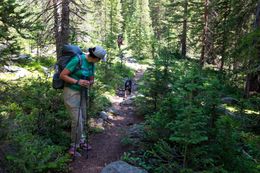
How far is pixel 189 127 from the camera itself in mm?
4699

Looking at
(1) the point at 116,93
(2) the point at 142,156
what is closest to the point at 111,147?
(2) the point at 142,156

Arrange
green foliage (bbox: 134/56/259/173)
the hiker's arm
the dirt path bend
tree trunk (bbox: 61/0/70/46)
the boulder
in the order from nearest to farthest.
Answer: green foliage (bbox: 134/56/259/173) < the boulder < the hiker's arm < the dirt path bend < tree trunk (bbox: 61/0/70/46)

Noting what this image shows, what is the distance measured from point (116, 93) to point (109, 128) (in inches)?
264

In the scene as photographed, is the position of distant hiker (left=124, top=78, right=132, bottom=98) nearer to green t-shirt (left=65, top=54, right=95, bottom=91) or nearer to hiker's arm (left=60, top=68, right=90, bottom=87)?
green t-shirt (left=65, top=54, right=95, bottom=91)

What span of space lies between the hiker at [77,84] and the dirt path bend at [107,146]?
0.35 meters

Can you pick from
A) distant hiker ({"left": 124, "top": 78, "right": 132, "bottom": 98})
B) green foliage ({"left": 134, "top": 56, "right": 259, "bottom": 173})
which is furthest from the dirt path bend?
distant hiker ({"left": 124, "top": 78, "right": 132, "bottom": 98})

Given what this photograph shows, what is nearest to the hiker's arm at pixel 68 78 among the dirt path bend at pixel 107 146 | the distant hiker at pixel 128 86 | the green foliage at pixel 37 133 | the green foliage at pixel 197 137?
A: the green foliage at pixel 37 133

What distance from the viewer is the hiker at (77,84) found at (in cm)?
620

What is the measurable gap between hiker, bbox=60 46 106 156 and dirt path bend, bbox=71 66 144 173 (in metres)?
0.35

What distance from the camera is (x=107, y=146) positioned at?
299 inches

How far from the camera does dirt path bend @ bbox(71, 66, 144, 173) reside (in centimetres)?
629

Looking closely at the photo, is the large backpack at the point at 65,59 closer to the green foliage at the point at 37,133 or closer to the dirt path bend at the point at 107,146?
the green foliage at the point at 37,133

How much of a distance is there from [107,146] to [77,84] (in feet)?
7.02

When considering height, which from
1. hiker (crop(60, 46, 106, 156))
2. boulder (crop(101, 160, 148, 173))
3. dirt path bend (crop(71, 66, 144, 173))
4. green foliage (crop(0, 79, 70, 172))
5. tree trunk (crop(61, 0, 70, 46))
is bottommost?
dirt path bend (crop(71, 66, 144, 173))
